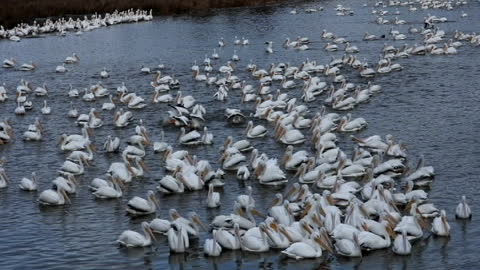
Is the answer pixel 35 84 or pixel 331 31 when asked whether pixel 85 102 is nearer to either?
pixel 35 84

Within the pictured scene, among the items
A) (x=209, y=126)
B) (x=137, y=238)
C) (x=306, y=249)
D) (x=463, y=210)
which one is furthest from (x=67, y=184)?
(x=463, y=210)

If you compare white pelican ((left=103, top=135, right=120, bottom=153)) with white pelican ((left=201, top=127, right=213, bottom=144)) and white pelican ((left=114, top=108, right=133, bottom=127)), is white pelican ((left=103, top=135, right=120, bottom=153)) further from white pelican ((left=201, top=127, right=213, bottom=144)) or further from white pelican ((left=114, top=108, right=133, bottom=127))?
white pelican ((left=114, top=108, right=133, bottom=127))

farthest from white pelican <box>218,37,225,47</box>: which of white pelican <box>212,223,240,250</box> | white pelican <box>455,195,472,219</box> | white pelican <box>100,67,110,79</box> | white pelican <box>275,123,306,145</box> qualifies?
white pelican <box>212,223,240,250</box>

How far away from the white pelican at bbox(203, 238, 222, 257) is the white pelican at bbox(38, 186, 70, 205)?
15.0ft

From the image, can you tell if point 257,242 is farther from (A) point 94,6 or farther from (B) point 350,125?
(A) point 94,6

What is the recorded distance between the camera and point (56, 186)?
17.3m

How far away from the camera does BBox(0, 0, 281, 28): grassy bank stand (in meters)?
57.7

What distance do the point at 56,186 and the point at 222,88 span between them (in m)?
11.1

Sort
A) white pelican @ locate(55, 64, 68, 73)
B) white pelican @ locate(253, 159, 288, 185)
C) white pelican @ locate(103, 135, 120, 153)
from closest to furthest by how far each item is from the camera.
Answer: white pelican @ locate(253, 159, 288, 185) < white pelican @ locate(103, 135, 120, 153) < white pelican @ locate(55, 64, 68, 73)

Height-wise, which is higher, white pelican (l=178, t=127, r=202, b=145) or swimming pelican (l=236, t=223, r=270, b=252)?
swimming pelican (l=236, t=223, r=270, b=252)

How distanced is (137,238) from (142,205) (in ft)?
6.06

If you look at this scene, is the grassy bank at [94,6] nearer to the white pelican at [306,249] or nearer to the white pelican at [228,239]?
the white pelican at [228,239]

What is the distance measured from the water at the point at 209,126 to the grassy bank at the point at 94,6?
33.6ft

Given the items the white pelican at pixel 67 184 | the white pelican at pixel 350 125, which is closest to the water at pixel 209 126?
the white pelican at pixel 67 184
